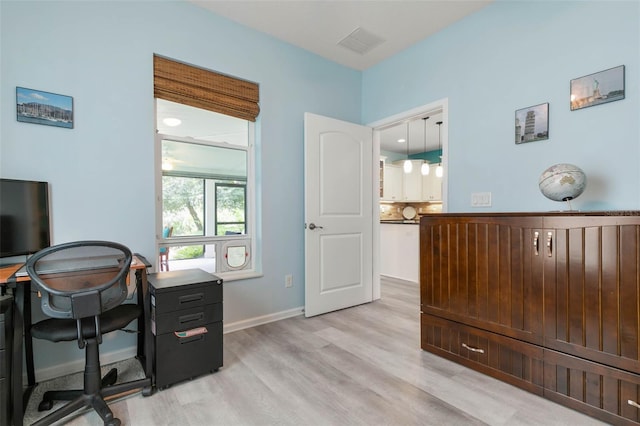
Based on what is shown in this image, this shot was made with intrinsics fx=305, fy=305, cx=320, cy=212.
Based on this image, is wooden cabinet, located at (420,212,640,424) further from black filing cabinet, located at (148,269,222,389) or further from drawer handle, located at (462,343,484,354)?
black filing cabinet, located at (148,269,222,389)

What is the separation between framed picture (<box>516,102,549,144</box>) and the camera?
217 cm

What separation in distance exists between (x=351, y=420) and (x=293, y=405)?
330mm

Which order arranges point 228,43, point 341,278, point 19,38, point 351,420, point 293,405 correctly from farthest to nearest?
point 341,278 → point 228,43 → point 19,38 → point 293,405 → point 351,420

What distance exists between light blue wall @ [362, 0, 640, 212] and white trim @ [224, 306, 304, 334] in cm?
185

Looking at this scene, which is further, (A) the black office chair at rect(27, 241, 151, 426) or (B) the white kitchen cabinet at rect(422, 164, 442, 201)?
(B) the white kitchen cabinet at rect(422, 164, 442, 201)

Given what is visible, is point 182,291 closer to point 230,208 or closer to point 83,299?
point 83,299

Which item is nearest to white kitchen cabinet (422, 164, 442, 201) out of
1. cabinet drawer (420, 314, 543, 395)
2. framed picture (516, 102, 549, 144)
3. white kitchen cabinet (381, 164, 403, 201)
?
white kitchen cabinet (381, 164, 403, 201)

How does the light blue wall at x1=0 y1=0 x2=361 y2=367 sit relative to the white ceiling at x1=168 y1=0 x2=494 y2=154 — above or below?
below

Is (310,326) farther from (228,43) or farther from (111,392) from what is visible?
(228,43)

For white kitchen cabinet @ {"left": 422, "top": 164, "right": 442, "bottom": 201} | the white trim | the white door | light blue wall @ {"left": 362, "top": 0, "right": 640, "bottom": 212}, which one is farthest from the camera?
white kitchen cabinet @ {"left": 422, "top": 164, "right": 442, "bottom": 201}

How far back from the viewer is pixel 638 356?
1.42 m

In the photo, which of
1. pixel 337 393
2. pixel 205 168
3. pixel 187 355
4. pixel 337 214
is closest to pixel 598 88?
pixel 337 214

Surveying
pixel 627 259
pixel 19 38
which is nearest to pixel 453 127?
pixel 627 259

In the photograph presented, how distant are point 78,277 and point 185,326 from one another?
2.16 feet
